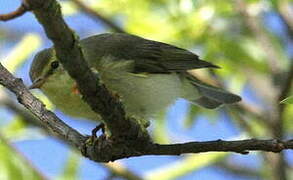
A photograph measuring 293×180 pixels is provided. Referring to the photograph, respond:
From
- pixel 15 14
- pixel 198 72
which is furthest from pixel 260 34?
pixel 15 14

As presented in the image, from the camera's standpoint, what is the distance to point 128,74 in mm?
3217

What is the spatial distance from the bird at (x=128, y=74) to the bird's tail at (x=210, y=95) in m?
0.04

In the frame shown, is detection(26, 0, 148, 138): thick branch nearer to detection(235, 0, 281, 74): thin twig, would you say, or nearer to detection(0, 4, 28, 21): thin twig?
detection(0, 4, 28, 21): thin twig

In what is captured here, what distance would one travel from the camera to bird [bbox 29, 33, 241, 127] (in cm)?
310

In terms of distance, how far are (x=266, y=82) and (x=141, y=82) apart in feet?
7.73

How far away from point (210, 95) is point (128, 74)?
1123 millimetres

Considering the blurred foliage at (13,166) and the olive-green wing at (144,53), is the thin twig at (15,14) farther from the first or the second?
the blurred foliage at (13,166)

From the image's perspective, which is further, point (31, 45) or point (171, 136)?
point (171, 136)

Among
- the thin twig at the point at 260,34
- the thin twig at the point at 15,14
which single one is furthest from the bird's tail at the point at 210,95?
the thin twig at the point at 15,14

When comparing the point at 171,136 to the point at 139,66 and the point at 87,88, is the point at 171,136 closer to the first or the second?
the point at 139,66

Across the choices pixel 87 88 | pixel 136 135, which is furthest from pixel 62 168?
pixel 87 88

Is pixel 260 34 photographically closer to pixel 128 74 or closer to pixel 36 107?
pixel 128 74

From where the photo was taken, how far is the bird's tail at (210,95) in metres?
4.16

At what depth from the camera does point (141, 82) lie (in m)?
3.29
